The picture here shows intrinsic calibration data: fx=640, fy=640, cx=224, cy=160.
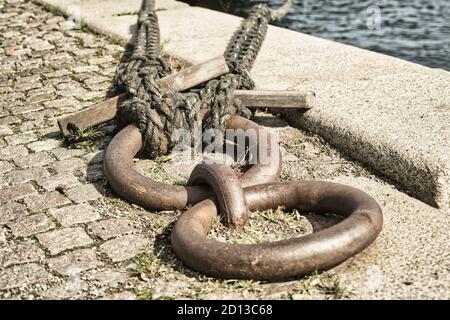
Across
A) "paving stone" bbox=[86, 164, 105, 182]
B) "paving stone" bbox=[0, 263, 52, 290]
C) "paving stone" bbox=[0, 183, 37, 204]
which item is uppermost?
"paving stone" bbox=[0, 263, 52, 290]

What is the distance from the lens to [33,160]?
3.90 metres

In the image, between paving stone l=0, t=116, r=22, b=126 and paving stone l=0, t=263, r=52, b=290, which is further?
paving stone l=0, t=116, r=22, b=126

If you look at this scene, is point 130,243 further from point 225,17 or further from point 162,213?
point 225,17

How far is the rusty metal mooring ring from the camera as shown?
313 cm

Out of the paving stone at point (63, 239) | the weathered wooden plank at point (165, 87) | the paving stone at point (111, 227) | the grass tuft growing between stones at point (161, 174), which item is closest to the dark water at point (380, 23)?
the weathered wooden plank at point (165, 87)

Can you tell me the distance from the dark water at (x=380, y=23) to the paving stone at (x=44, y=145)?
4055mm

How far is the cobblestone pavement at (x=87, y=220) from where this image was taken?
8.68 ft

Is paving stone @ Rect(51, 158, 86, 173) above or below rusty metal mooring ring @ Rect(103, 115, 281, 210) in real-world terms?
below

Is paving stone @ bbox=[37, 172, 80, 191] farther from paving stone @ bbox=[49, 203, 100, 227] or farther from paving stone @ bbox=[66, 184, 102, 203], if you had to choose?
paving stone @ bbox=[49, 203, 100, 227]

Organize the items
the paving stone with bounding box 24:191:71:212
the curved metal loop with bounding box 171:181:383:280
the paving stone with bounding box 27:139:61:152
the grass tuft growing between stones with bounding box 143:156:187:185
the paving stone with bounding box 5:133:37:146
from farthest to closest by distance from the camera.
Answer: the paving stone with bounding box 5:133:37:146
the paving stone with bounding box 27:139:61:152
the grass tuft growing between stones with bounding box 143:156:187:185
the paving stone with bounding box 24:191:71:212
the curved metal loop with bounding box 171:181:383:280

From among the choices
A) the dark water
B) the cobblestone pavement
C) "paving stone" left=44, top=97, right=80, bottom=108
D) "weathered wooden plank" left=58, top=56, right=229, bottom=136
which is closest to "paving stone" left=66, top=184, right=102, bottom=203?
the cobblestone pavement

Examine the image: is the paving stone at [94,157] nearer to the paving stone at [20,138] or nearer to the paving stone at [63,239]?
the paving stone at [20,138]

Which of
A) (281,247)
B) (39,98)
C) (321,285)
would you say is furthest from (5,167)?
(321,285)

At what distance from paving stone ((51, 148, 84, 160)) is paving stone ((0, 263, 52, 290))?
3.91 feet
